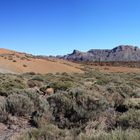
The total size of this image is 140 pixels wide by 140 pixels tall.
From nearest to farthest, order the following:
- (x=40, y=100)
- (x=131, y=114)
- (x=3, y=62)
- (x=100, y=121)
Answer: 1. (x=131, y=114)
2. (x=100, y=121)
3. (x=40, y=100)
4. (x=3, y=62)

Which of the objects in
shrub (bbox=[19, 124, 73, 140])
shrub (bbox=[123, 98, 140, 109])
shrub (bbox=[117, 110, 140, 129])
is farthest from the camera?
shrub (bbox=[123, 98, 140, 109])

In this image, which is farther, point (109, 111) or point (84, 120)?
point (109, 111)

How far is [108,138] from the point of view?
6.25 metres

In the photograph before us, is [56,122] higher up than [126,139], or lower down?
lower down

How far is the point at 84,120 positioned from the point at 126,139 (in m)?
4.70

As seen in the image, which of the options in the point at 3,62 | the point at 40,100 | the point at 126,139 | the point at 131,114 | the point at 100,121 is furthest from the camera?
the point at 3,62

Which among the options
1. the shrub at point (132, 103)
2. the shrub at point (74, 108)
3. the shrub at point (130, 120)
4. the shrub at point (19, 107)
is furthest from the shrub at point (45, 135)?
the shrub at point (132, 103)

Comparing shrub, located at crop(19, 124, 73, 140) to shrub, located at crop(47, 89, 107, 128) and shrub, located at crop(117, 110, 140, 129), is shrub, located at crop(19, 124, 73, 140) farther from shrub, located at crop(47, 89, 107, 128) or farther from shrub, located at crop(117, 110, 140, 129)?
shrub, located at crop(47, 89, 107, 128)

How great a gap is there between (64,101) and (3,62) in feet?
155

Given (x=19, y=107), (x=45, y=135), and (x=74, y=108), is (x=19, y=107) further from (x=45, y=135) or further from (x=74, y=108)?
(x=45, y=135)

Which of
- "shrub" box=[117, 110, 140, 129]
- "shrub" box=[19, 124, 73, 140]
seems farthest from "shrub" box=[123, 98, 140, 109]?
"shrub" box=[19, 124, 73, 140]

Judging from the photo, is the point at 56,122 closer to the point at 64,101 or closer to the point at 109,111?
the point at 64,101

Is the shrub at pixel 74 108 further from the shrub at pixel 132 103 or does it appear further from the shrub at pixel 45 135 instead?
the shrub at pixel 45 135

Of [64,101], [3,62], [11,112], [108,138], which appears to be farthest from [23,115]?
[3,62]
